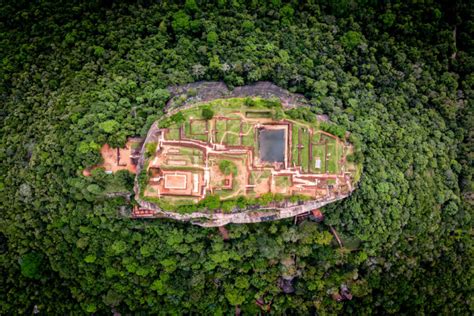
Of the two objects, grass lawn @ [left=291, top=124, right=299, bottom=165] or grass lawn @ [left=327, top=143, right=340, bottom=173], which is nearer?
grass lawn @ [left=291, top=124, right=299, bottom=165]

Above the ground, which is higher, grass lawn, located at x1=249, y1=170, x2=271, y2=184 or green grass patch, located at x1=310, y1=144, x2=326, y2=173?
green grass patch, located at x1=310, y1=144, x2=326, y2=173

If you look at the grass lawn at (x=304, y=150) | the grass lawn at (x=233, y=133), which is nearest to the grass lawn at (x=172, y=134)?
the grass lawn at (x=233, y=133)

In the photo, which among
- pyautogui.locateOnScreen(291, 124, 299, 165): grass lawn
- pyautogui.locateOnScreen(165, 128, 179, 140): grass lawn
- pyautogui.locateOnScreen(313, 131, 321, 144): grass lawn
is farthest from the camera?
pyautogui.locateOnScreen(313, 131, 321, 144): grass lawn

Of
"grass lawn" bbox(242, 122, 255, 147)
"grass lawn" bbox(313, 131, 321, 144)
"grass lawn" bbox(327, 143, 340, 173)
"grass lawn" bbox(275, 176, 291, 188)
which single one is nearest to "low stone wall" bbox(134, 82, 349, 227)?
"grass lawn" bbox(275, 176, 291, 188)

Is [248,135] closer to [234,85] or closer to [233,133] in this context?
[233,133]

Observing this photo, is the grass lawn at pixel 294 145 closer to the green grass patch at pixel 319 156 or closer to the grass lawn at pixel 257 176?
the green grass patch at pixel 319 156

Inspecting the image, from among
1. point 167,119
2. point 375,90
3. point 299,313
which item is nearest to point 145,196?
point 167,119

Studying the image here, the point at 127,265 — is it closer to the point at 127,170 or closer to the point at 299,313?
the point at 127,170

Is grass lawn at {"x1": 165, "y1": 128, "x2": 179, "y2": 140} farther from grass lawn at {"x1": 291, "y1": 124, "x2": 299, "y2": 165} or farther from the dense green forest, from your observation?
grass lawn at {"x1": 291, "y1": 124, "x2": 299, "y2": 165}
